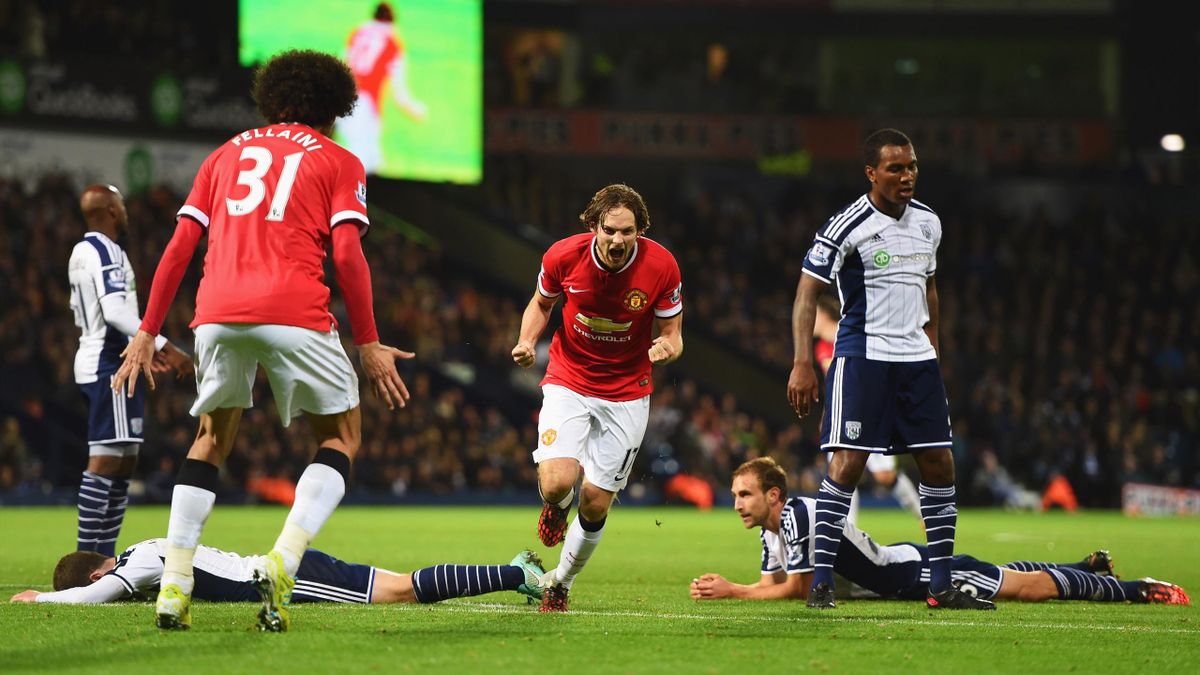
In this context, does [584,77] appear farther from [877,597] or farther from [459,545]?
[877,597]

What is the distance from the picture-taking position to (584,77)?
128 ft

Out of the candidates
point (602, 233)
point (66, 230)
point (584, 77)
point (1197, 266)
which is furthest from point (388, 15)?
point (602, 233)

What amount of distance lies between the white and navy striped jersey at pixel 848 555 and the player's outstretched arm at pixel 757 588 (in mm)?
55

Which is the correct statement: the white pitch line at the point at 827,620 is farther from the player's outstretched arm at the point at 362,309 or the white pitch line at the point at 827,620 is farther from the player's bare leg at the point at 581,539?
the player's outstretched arm at the point at 362,309

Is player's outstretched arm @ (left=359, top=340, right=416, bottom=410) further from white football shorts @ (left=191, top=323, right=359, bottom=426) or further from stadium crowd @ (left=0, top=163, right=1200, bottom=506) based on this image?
stadium crowd @ (left=0, top=163, right=1200, bottom=506)

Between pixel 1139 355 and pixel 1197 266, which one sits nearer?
pixel 1139 355

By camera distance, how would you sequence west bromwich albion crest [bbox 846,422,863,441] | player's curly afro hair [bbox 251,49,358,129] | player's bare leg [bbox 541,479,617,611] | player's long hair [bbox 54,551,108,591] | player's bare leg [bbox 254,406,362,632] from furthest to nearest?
west bromwich albion crest [bbox 846,422,863,441], player's bare leg [bbox 541,479,617,611], player's long hair [bbox 54,551,108,591], player's curly afro hair [bbox 251,49,358,129], player's bare leg [bbox 254,406,362,632]

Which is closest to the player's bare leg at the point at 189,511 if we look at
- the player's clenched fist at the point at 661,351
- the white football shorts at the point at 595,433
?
the white football shorts at the point at 595,433

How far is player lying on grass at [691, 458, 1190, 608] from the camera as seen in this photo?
324 inches

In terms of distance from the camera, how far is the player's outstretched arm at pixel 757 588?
825cm

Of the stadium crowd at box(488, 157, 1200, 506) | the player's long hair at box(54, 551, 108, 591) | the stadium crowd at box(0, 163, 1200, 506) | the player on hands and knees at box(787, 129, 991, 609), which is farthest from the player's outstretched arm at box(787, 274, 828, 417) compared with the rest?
the stadium crowd at box(488, 157, 1200, 506)

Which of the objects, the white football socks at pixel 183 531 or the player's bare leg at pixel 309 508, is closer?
the player's bare leg at pixel 309 508

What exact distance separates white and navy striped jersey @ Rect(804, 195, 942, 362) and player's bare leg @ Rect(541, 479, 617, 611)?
159 cm

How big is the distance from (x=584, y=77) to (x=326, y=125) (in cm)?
3314
